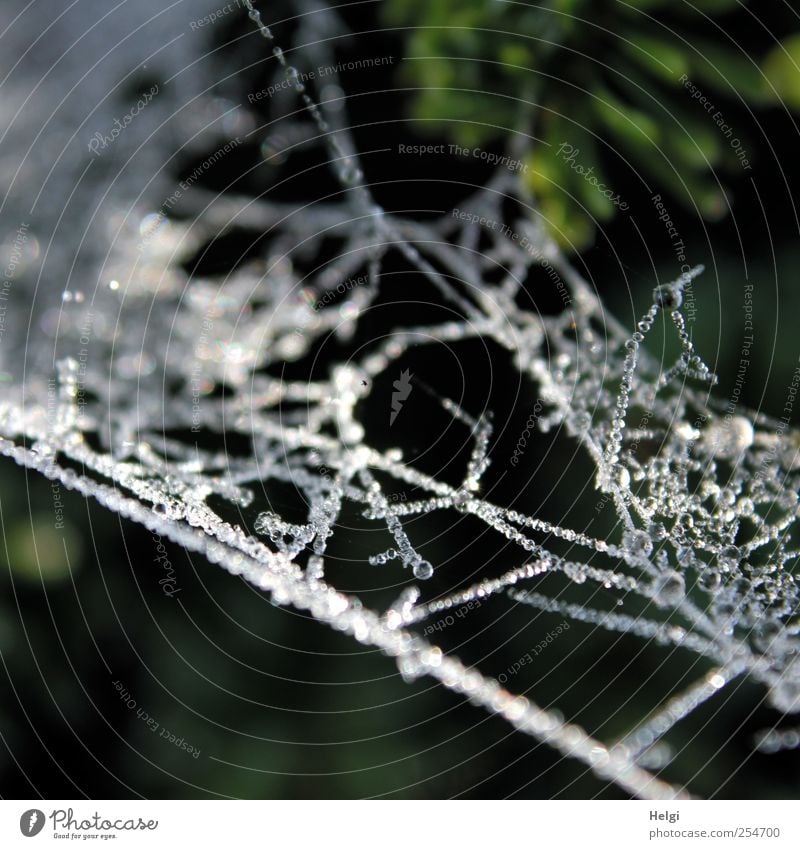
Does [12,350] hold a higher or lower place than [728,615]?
higher

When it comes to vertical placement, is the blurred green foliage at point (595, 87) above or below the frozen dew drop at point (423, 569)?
above

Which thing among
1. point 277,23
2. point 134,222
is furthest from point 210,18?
point 134,222

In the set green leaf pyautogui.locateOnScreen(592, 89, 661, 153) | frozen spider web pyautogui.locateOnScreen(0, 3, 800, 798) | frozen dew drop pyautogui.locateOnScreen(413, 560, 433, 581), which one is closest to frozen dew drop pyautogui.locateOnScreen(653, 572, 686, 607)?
frozen spider web pyautogui.locateOnScreen(0, 3, 800, 798)

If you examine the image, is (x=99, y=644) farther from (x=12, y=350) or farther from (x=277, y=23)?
(x=277, y=23)

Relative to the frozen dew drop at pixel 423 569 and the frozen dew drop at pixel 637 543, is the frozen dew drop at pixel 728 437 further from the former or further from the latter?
the frozen dew drop at pixel 423 569
